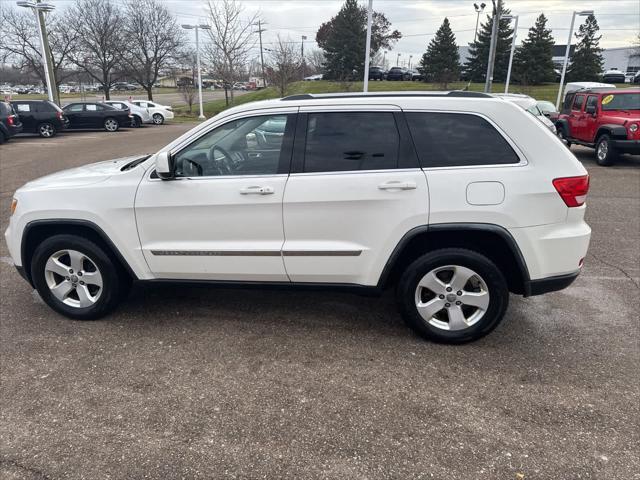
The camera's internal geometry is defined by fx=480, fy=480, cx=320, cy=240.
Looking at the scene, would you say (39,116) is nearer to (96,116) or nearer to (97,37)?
(96,116)

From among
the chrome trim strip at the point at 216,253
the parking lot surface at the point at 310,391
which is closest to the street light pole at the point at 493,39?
the parking lot surface at the point at 310,391

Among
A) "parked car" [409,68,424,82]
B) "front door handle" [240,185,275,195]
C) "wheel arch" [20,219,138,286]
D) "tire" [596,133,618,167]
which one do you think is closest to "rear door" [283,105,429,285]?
"front door handle" [240,185,275,195]

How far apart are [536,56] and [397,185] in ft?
171

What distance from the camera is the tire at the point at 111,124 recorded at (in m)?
24.2

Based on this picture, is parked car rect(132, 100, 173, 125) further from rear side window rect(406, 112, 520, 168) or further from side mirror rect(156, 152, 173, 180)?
rear side window rect(406, 112, 520, 168)

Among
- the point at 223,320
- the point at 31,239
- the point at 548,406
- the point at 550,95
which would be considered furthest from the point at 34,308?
→ the point at 550,95

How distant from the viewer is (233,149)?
11.7 feet

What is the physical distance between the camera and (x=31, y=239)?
3900 mm

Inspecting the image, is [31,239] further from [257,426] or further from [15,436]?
[257,426]

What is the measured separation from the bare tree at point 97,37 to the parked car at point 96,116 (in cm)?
1656

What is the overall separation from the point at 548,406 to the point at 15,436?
307cm

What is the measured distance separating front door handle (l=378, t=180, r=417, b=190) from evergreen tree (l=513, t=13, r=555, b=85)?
1952 inches

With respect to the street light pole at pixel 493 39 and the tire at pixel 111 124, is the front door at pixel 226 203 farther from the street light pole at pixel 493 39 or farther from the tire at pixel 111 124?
the tire at pixel 111 124

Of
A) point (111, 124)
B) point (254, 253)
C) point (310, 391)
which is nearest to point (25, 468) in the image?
point (310, 391)
